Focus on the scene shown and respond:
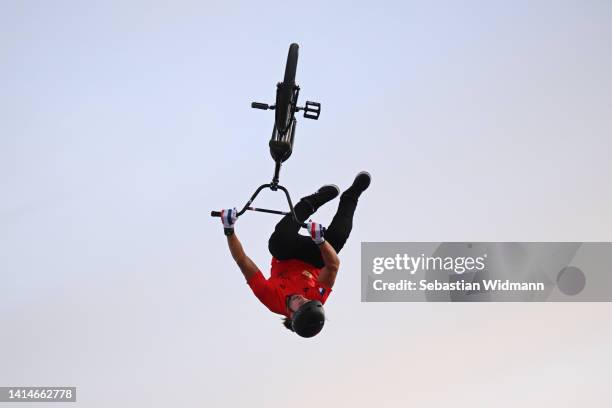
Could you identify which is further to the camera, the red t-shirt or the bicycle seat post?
the red t-shirt

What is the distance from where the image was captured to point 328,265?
6.43 metres

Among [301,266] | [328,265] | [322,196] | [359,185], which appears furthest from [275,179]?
[359,185]

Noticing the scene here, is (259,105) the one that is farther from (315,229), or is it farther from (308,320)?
(308,320)

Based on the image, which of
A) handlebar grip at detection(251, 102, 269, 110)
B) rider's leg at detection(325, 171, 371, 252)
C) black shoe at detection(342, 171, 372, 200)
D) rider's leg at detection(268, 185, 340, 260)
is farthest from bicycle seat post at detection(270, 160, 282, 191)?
black shoe at detection(342, 171, 372, 200)

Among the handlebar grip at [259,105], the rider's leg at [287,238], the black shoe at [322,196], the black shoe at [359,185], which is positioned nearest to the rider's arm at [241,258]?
the rider's leg at [287,238]

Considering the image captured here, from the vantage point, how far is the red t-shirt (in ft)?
21.2

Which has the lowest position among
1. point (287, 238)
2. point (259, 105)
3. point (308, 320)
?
point (308, 320)

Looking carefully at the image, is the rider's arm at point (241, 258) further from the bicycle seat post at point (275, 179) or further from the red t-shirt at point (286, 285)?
the bicycle seat post at point (275, 179)

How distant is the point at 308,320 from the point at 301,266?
32.0 inches

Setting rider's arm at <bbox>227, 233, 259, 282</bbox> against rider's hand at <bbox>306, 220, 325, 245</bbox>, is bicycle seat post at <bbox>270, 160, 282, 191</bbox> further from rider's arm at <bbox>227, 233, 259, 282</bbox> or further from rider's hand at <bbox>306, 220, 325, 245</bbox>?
rider's arm at <bbox>227, 233, 259, 282</bbox>

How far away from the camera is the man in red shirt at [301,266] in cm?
616

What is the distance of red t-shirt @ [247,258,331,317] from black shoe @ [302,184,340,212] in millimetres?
650

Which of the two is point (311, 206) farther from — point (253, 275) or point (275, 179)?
point (275, 179)

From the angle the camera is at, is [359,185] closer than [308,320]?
No
